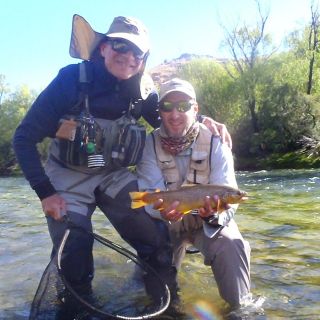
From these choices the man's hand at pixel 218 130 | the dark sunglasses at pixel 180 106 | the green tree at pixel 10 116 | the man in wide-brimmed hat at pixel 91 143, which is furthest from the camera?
the green tree at pixel 10 116

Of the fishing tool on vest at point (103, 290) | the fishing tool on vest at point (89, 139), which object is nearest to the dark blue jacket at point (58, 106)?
the fishing tool on vest at point (89, 139)

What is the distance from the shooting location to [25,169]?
13.6 feet

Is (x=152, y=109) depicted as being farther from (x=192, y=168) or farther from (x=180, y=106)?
(x=192, y=168)

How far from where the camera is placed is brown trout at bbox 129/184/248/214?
409cm

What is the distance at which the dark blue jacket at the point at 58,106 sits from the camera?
4.14 metres

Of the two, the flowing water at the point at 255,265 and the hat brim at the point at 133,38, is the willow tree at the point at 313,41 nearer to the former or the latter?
the flowing water at the point at 255,265

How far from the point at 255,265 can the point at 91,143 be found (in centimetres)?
290

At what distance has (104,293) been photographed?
484 centimetres

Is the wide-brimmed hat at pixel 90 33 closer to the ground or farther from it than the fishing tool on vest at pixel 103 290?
farther from it

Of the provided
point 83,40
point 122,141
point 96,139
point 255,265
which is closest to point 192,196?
point 122,141

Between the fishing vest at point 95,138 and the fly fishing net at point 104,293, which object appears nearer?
the fly fishing net at point 104,293

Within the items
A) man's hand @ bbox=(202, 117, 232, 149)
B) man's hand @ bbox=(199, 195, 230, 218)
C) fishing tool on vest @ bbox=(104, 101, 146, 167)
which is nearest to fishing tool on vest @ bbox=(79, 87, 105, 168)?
fishing tool on vest @ bbox=(104, 101, 146, 167)

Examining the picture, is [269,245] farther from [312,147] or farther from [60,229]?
[312,147]

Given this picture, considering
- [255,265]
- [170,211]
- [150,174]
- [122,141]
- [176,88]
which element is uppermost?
[176,88]
